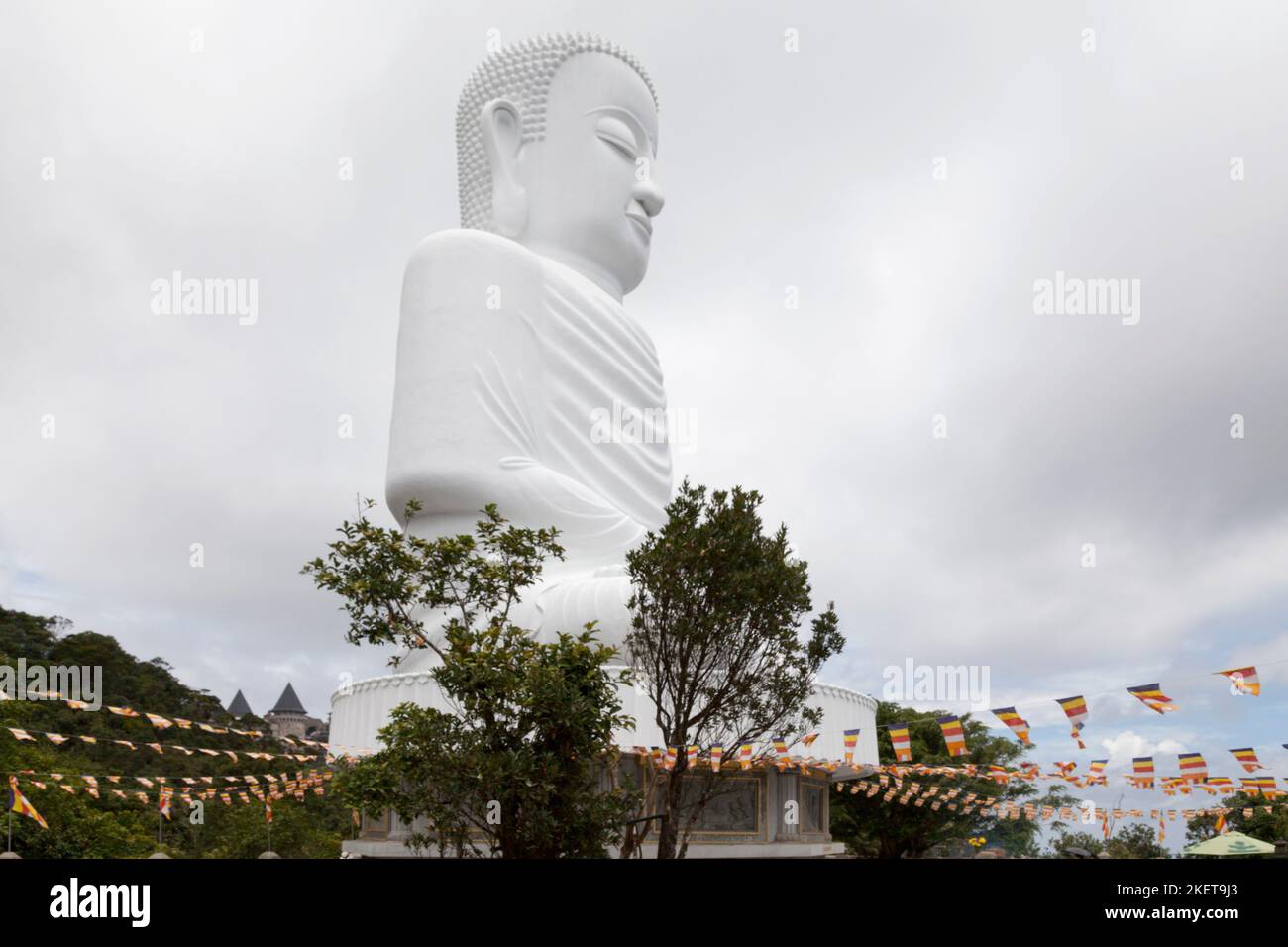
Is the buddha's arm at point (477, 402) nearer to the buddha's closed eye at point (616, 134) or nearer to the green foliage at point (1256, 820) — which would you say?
the buddha's closed eye at point (616, 134)

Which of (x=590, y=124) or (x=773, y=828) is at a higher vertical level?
(x=590, y=124)

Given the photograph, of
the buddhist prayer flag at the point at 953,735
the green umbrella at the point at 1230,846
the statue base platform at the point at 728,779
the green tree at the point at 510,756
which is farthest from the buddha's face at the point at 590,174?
the green umbrella at the point at 1230,846

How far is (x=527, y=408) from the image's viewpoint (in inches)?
442

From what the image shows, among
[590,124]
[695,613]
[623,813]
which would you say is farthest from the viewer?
[590,124]

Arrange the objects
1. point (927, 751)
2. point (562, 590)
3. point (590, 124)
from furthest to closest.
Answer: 1. point (927, 751)
2. point (590, 124)
3. point (562, 590)

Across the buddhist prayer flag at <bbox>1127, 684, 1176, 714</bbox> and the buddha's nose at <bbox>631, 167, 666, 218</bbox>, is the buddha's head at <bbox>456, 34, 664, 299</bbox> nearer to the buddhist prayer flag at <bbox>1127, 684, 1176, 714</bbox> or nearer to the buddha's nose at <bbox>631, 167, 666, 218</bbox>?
the buddha's nose at <bbox>631, 167, 666, 218</bbox>

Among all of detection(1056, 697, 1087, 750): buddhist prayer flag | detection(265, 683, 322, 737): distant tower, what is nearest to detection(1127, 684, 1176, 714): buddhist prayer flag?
detection(1056, 697, 1087, 750): buddhist prayer flag

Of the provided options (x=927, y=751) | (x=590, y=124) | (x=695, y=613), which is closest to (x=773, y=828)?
(x=695, y=613)

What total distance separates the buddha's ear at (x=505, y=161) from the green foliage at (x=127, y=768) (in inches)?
257

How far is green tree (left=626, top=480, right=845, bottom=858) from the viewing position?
6.49 meters

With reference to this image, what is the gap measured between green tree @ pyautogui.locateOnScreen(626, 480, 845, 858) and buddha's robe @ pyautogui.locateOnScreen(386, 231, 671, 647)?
2.51m
